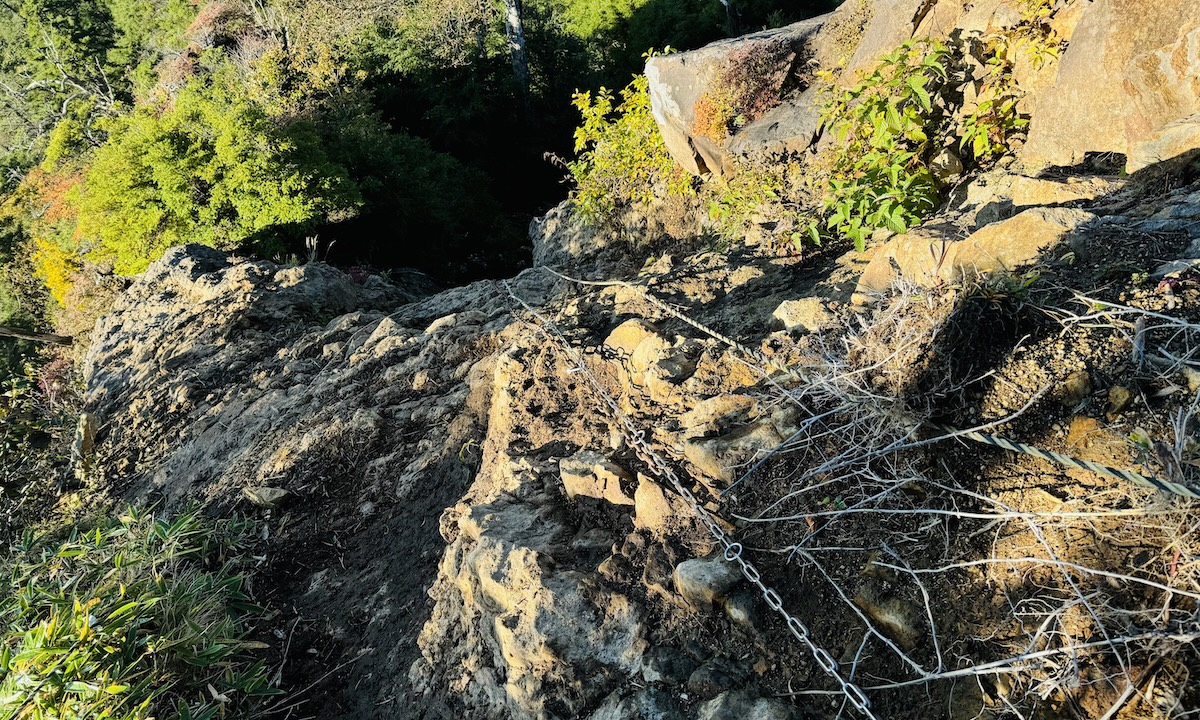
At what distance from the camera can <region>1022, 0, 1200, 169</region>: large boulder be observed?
2.96 m

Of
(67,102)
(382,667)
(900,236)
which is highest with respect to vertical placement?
(67,102)

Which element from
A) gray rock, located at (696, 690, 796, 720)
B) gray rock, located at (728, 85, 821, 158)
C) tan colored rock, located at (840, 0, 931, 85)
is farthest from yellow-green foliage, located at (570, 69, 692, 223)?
gray rock, located at (696, 690, 796, 720)

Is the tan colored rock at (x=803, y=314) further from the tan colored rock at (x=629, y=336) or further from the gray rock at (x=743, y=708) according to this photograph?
the gray rock at (x=743, y=708)

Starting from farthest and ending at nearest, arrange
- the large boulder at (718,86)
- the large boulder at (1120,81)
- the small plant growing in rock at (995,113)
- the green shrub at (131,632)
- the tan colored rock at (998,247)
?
1. the large boulder at (718,86)
2. the small plant growing in rock at (995,113)
3. the large boulder at (1120,81)
4. the tan colored rock at (998,247)
5. the green shrub at (131,632)

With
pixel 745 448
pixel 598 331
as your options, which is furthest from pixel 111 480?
pixel 745 448

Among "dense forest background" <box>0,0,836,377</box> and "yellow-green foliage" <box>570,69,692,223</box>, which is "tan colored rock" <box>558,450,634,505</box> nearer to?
"yellow-green foliage" <box>570,69,692,223</box>

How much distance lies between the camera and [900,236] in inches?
128

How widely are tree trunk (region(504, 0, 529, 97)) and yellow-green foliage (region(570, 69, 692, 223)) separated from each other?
406 inches

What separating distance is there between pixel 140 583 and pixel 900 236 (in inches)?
152

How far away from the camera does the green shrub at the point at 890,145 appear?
3.63 meters

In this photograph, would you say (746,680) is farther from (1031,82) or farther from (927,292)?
(1031,82)

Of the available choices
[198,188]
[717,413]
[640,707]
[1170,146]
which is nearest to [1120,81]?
[1170,146]

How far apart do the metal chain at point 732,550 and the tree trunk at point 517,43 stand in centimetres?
A: 1500

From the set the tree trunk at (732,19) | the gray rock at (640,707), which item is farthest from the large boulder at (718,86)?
the tree trunk at (732,19)
